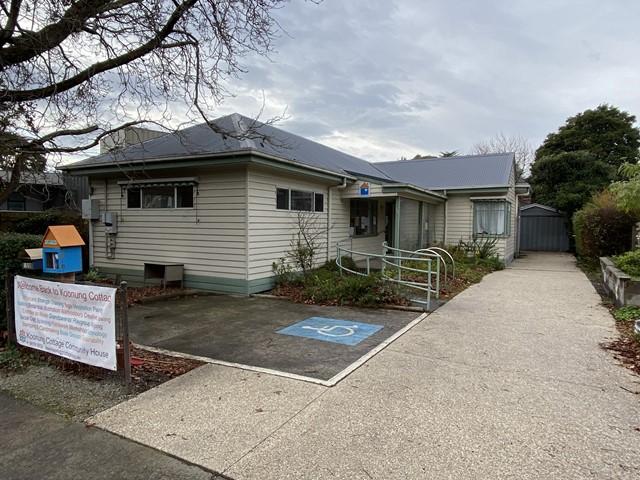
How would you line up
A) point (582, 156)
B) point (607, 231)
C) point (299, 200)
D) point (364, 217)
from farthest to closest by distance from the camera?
point (582, 156), point (364, 217), point (607, 231), point (299, 200)

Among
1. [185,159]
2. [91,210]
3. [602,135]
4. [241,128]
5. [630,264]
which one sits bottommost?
[630,264]

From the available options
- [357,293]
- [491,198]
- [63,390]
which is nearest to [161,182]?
[357,293]

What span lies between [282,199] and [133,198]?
3.81 metres

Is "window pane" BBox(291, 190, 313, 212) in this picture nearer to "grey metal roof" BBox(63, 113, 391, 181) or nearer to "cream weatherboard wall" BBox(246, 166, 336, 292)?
"cream weatherboard wall" BBox(246, 166, 336, 292)

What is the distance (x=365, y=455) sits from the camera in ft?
8.97

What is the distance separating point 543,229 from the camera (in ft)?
78.3

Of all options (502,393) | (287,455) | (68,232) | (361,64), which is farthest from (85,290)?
(361,64)

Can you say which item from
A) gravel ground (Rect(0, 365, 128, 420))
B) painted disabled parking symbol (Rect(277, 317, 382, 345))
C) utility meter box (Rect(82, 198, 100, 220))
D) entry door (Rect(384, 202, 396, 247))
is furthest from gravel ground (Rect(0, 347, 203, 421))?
entry door (Rect(384, 202, 396, 247))

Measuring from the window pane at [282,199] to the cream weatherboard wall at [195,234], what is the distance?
1.20 metres

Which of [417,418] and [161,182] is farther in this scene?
[161,182]

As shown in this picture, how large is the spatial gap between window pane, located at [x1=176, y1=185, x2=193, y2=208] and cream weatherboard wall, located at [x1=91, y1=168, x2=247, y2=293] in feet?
0.50

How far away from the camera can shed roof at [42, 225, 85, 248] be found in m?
4.61

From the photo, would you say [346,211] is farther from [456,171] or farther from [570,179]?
[570,179]

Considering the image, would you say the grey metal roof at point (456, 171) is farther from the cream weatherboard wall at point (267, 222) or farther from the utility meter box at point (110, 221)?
the utility meter box at point (110, 221)
